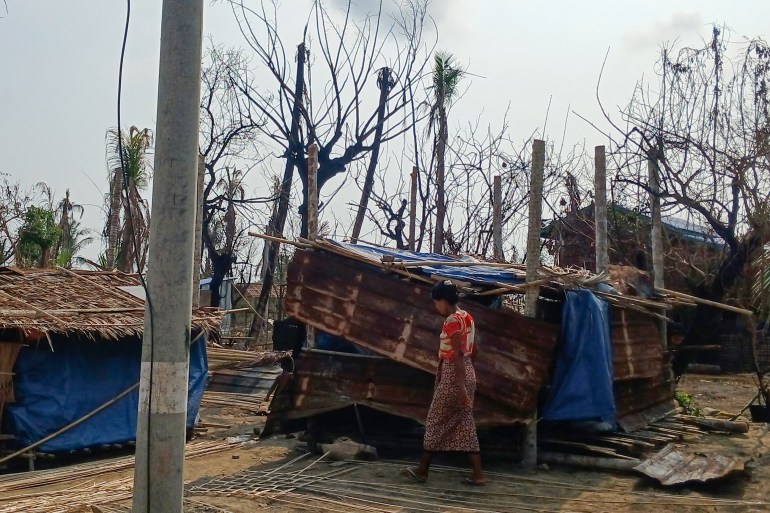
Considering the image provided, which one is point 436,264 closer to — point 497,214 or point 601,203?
point 601,203

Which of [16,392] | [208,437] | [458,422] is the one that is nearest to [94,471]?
[16,392]

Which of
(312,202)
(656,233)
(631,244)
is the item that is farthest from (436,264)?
(631,244)

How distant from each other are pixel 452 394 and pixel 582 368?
5.44ft

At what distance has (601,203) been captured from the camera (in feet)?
34.3

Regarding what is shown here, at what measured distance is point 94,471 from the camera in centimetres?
838

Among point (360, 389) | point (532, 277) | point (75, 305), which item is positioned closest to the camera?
point (532, 277)

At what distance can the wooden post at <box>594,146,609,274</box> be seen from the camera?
1036 centimetres

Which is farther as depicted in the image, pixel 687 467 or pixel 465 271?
pixel 465 271

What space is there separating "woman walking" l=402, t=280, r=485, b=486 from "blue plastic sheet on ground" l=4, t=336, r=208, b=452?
4512mm

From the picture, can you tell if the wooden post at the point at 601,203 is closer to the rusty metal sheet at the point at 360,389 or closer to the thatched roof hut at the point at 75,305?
the rusty metal sheet at the point at 360,389

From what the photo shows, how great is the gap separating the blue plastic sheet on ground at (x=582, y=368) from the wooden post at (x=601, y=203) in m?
2.20

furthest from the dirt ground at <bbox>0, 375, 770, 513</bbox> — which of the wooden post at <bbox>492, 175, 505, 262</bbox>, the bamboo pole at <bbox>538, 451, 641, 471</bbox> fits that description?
the wooden post at <bbox>492, 175, 505, 262</bbox>

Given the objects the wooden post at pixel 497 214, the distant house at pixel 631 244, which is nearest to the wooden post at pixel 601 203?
the wooden post at pixel 497 214

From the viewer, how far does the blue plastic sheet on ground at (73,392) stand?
902cm
